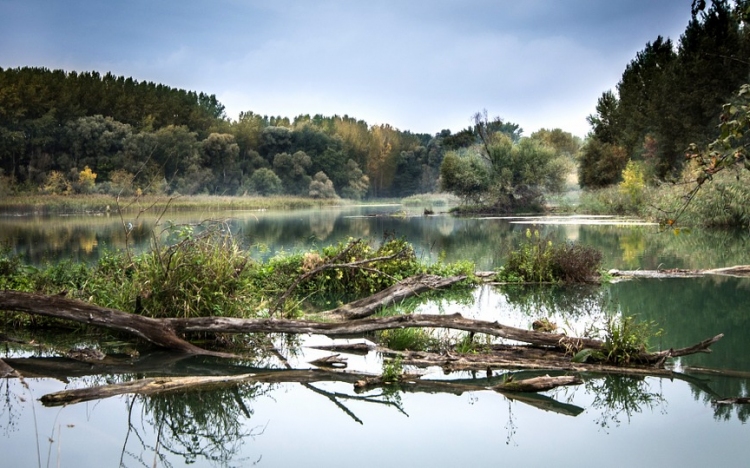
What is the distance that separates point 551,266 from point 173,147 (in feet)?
89.7

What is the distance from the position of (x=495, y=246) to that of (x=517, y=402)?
14941mm

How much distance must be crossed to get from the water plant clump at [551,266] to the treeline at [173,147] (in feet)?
68.4

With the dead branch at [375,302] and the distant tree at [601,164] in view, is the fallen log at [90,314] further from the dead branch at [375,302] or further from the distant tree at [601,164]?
the distant tree at [601,164]

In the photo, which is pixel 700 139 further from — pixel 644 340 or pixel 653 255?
pixel 644 340

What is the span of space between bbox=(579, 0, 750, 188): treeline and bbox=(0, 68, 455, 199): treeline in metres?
16.5

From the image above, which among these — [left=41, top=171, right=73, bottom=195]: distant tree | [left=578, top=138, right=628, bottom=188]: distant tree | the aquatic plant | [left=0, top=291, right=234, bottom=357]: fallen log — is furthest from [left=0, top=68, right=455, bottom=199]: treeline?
the aquatic plant

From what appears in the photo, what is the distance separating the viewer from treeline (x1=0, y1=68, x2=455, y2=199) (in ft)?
158

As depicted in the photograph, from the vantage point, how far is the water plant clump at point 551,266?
1229 centimetres

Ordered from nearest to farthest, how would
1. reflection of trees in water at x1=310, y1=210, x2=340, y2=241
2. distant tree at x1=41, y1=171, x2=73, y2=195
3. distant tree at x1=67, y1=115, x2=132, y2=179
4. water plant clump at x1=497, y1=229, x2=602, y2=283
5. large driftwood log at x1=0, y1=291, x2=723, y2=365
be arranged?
large driftwood log at x1=0, y1=291, x2=723, y2=365, water plant clump at x1=497, y1=229, x2=602, y2=283, reflection of trees in water at x1=310, y1=210, x2=340, y2=241, distant tree at x1=41, y1=171, x2=73, y2=195, distant tree at x1=67, y1=115, x2=132, y2=179

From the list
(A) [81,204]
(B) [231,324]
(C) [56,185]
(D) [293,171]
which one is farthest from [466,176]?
(B) [231,324]

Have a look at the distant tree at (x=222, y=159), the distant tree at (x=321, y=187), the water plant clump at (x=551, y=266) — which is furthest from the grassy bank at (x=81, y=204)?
the water plant clump at (x=551, y=266)

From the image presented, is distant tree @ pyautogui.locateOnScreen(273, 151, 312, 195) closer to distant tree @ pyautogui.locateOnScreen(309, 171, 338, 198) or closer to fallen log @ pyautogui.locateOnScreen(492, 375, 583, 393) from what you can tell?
distant tree @ pyautogui.locateOnScreen(309, 171, 338, 198)

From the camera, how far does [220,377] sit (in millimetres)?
5961

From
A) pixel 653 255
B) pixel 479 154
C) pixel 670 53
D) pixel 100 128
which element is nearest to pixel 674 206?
pixel 653 255
